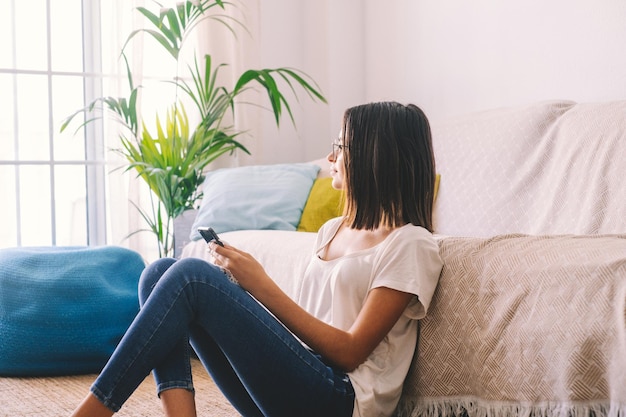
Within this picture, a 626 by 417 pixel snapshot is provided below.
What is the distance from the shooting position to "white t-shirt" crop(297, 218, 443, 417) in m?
1.38

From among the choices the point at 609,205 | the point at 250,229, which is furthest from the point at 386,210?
the point at 250,229

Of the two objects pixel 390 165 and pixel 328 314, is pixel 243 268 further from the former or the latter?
pixel 390 165

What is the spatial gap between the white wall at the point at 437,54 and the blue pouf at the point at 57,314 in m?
1.39

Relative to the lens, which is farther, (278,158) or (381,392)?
(278,158)

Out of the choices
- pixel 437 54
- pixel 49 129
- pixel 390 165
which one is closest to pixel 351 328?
pixel 390 165

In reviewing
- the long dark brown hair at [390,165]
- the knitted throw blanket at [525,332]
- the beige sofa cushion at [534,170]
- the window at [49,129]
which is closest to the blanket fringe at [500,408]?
the knitted throw blanket at [525,332]

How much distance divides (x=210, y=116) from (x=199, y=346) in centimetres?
205

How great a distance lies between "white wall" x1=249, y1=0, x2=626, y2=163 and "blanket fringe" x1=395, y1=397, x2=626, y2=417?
1.41 meters

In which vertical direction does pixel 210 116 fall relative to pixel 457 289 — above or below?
above

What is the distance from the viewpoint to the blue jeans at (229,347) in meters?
1.33

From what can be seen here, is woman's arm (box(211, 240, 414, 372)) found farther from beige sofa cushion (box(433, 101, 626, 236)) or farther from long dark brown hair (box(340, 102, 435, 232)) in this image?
beige sofa cushion (box(433, 101, 626, 236))

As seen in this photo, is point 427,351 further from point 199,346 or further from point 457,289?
point 199,346

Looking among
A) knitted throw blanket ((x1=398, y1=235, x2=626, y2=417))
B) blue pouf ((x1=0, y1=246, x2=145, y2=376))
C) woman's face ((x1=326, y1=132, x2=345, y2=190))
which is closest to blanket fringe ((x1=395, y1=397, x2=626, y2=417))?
knitted throw blanket ((x1=398, y1=235, x2=626, y2=417))

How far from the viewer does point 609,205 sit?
1.96 metres
